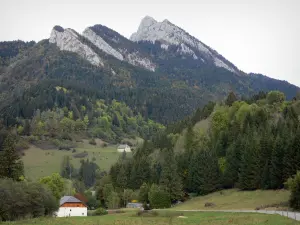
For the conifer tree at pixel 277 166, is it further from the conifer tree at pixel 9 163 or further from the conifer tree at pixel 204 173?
the conifer tree at pixel 9 163

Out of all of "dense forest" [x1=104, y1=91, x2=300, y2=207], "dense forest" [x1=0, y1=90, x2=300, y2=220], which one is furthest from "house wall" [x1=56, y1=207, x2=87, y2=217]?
"dense forest" [x1=104, y1=91, x2=300, y2=207]

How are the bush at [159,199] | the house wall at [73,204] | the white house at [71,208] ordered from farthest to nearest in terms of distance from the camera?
the bush at [159,199] < the house wall at [73,204] < the white house at [71,208]

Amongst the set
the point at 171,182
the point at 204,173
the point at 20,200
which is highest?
the point at 204,173

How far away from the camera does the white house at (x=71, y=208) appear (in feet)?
333

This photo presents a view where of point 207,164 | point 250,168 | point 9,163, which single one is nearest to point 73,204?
point 9,163

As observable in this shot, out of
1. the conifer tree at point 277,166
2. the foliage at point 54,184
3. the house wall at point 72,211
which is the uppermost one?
the conifer tree at point 277,166

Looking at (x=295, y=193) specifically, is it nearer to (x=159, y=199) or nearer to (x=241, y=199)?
(x=241, y=199)

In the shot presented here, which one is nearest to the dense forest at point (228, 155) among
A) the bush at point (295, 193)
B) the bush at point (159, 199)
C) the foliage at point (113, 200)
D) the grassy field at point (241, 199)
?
the bush at point (159, 199)

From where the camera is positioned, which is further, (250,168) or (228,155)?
(228,155)

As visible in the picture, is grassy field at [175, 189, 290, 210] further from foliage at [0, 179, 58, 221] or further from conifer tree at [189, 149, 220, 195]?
foliage at [0, 179, 58, 221]

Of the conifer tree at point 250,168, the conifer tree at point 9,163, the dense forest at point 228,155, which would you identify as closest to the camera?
the conifer tree at point 9,163

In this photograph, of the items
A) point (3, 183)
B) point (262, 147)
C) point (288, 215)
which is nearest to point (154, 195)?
point (262, 147)

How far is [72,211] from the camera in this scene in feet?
339

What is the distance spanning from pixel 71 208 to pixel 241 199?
39.5 meters
